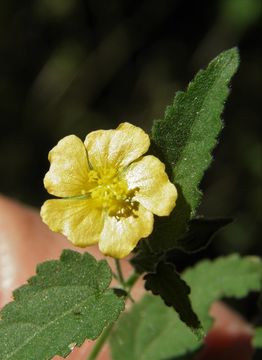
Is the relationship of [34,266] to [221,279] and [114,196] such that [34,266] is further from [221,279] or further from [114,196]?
[114,196]

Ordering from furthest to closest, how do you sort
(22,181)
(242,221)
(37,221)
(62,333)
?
(22,181), (242,221), (37,221), (62,333)

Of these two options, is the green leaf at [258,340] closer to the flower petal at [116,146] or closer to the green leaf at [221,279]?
the green leaf at [221,279]

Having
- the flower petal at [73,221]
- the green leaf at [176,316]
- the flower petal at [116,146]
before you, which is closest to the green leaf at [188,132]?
the flower petal at [116,146]

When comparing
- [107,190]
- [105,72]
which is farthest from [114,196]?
[105,72]

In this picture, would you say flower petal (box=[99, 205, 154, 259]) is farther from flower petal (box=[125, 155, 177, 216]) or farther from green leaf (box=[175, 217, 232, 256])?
green leaf (box=[175, 217, 232, 256])

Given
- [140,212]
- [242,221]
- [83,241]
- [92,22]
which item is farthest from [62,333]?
[92,22]

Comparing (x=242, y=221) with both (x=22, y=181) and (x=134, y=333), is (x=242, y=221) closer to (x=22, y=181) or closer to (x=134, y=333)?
(x=22, y=181)

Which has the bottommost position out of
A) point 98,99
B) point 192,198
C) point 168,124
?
point 192,198
